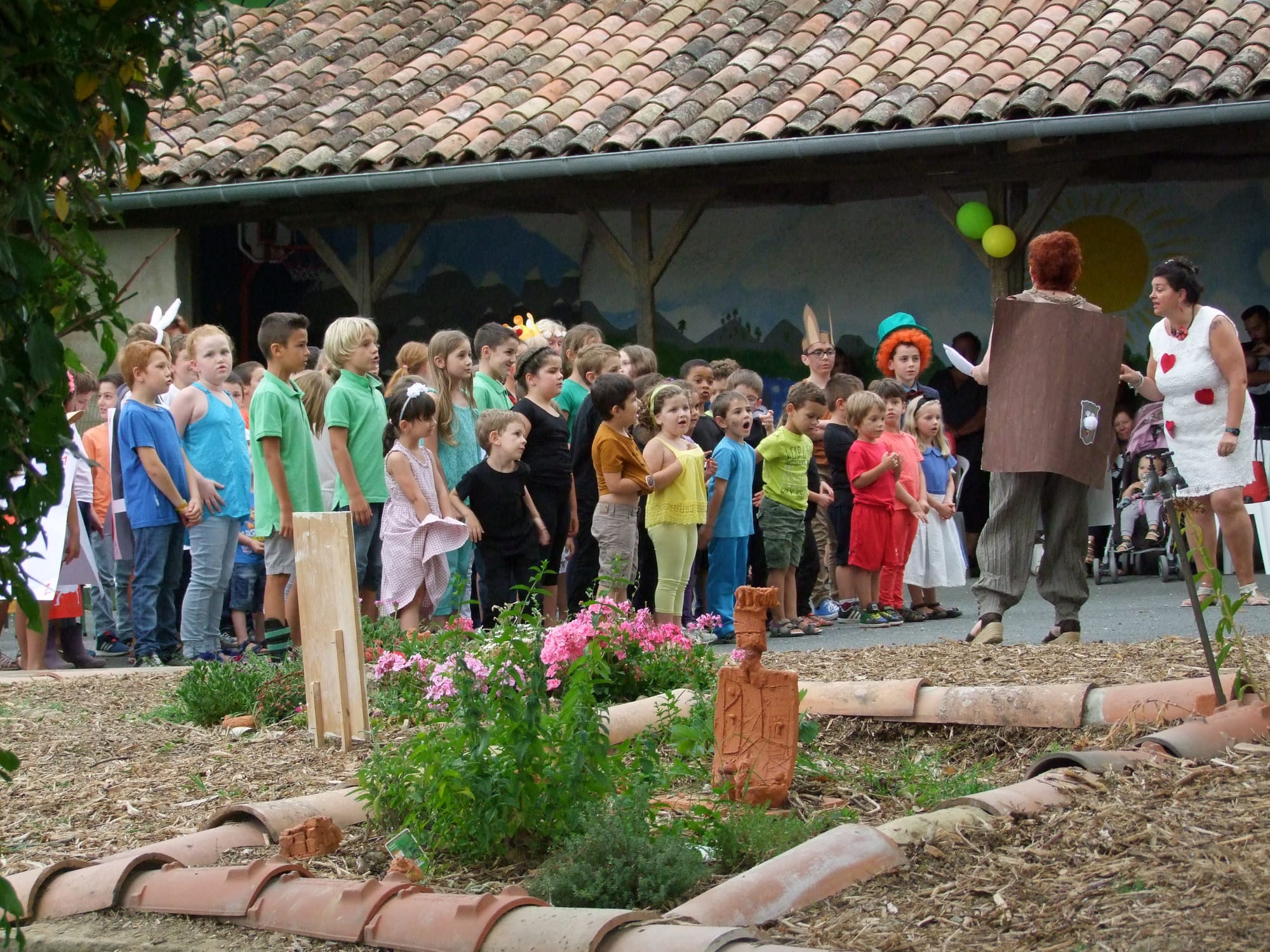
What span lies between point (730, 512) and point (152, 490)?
325 cm

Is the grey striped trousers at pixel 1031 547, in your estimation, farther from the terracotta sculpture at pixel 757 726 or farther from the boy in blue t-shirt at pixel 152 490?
the boy in blue t-shirt at pixel 152 490

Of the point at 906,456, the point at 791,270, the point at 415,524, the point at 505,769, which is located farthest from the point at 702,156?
the point at 505,769

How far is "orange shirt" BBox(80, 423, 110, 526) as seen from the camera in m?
9.52

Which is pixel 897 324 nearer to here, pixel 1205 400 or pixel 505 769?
pixel 1205 400

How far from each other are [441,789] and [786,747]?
96 cm

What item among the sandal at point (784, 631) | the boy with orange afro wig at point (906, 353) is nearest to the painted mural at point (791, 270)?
the boy with orange afro wig at point (906, 353)

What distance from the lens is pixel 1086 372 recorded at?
7.23m

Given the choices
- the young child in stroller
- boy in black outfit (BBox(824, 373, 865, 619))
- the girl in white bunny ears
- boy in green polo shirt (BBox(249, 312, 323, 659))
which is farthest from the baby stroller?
boy in green polo shirt (BBox(249, 312, 323, 659))

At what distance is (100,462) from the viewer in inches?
373

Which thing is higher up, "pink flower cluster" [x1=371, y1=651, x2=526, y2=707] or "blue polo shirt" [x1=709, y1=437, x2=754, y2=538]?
"blue polo shirt" [x1=709, y1=437, x2=754, y2=538]

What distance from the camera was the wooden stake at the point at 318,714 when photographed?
554 cm

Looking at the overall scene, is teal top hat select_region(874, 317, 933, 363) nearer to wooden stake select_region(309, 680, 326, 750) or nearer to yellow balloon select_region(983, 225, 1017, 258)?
yellow balloon select_region(983, 225, 1017, 258)

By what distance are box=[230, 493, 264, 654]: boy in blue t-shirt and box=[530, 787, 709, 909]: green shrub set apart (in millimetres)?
5609

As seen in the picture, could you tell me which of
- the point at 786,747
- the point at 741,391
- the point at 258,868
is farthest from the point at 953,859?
the point at 741,391
